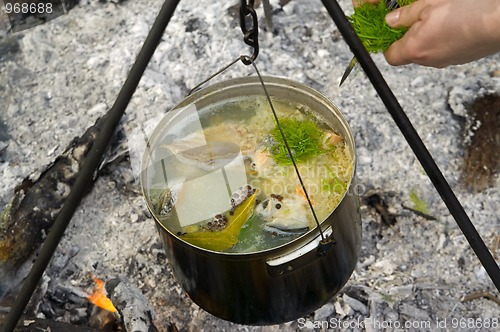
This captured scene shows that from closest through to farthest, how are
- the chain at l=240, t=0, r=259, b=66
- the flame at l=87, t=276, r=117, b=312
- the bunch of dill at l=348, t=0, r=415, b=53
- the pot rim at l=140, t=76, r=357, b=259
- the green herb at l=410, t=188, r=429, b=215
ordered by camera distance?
1. the chain at l=240, t=0, r=259, b=66
2. the pot rim at l=140, t=76, r=357, b=259
3. the bunch of dill at l=348, t=0, r=415, b=53
4. the flame at l=87, t=276, r=117, b=312
5. the green herb at l=410, t=188, r=429, b=215

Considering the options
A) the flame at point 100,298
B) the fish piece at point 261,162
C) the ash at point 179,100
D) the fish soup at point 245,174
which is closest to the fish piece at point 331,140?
the fish soup at point 245,174

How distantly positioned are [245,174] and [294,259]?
35cm

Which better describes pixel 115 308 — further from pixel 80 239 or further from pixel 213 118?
pixel 213 118

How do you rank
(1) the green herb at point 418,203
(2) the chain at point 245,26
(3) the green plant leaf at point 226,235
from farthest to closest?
(1) the green herb at point 418,203, (3) the green plant leaf at point 226,235, (2) the chain at point 245,26

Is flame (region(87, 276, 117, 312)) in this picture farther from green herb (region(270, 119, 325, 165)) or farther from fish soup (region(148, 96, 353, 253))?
green herb (region(270, 119, 325, 165))

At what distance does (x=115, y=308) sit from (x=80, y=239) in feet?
→ 1.12

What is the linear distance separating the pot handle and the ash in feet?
Answer: 2.02

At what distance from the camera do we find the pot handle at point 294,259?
1322 millimetres

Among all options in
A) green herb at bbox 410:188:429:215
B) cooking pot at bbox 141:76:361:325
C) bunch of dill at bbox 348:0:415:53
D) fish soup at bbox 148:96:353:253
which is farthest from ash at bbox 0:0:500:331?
bunch of dill at bbox 348:0:415:53

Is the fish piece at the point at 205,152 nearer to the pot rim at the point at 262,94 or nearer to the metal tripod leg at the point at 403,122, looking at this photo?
the pot rim at the point at 262,94

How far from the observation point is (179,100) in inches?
95.3

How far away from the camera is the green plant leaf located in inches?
56.9

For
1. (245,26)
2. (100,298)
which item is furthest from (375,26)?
(100,298)

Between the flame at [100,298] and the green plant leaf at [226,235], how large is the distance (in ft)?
1.96
